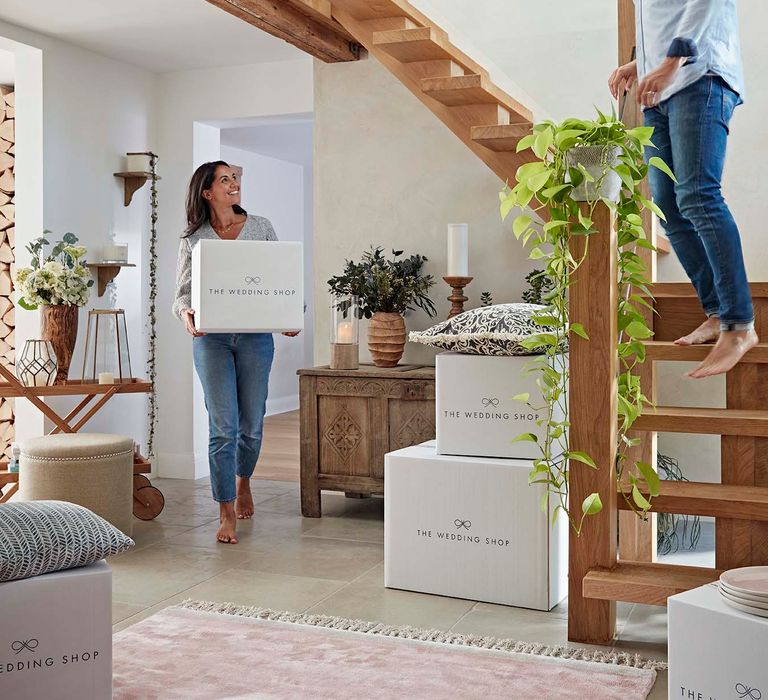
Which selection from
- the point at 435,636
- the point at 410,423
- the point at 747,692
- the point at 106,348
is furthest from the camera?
the point at 106,348

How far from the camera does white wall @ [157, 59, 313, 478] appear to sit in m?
5.27

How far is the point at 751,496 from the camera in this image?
8.36 ft

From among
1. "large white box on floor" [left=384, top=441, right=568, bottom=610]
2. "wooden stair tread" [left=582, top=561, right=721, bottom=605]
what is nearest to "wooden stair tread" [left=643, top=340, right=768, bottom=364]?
"large white box on floor" [left=384, top=441, right=568, bottom=610]

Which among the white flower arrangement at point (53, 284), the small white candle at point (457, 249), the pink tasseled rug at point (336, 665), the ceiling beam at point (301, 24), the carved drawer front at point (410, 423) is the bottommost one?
the pink tasseled rug at point (336, 665)

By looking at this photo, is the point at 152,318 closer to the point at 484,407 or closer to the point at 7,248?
the point at 7,248

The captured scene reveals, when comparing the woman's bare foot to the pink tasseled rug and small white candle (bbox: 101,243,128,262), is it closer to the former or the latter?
the pink tasseled rug

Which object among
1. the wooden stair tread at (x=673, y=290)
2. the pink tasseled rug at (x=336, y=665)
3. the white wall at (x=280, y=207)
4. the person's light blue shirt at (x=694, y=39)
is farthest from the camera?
the white wall at (x=280, y=207)

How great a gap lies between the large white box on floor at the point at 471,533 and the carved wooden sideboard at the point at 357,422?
907 millimetres

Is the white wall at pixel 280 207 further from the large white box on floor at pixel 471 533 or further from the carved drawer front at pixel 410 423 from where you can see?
the large white box on floor at pixel 471 533

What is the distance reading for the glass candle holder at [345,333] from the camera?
4.30 metres

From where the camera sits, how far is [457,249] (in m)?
4.27

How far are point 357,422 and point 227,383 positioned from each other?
67 centimetres

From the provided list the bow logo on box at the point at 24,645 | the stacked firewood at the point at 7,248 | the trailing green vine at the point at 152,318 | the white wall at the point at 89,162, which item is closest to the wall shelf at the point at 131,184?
the white wall at the point at 89,162

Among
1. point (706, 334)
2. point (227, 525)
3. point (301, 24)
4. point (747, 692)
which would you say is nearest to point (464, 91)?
point (301, 24)
